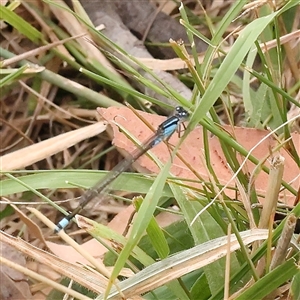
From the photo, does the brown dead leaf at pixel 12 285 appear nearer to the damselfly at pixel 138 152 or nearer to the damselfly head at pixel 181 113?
the damselfly at pixel 138 152

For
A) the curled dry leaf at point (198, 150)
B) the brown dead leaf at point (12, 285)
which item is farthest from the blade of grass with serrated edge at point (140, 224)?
the brown dead leaf at point (12, 285)

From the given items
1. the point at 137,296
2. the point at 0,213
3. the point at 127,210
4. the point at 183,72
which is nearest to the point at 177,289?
the point at 137,296

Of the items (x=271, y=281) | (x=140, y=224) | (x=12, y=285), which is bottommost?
(x=12, y=285)

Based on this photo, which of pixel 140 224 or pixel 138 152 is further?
pixel 138 152

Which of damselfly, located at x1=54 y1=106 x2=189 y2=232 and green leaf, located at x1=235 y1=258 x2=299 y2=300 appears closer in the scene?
green leaf, located at x1=235 y1=258 x2=299 y2=300

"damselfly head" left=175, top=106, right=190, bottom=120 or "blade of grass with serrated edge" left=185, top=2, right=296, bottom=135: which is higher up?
"blade of grass with serrated edge" left=185, top=2, right=296, bottom=135

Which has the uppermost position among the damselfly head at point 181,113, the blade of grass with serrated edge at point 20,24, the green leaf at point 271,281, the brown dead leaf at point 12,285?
the blade of grass with serrated edge at point 20,24

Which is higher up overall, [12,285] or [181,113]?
[181,113]

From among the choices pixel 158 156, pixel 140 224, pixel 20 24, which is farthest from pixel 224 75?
pixel 20 24

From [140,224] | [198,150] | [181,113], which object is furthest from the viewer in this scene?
[198,150]

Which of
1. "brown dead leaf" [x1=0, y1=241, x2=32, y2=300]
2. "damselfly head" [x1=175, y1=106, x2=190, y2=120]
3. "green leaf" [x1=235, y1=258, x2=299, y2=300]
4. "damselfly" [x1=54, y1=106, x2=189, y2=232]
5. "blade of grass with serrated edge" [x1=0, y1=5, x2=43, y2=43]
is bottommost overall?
"brown dead leaf" [x1=0, y1=241, x2=32, y2=300]

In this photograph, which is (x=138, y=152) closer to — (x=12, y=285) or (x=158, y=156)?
(x=158, y=156)

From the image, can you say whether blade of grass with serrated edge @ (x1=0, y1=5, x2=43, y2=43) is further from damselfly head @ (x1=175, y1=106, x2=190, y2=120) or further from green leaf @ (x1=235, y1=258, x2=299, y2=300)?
green leaf @ (x1=235, y1=258, x2=299, y2=300)

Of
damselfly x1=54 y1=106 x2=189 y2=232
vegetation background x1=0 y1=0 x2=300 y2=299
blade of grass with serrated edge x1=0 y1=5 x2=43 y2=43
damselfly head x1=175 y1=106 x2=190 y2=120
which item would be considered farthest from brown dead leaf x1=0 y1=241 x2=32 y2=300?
blade of grass with serrated edge x1=0 y1=5 x2=43 y2=43
